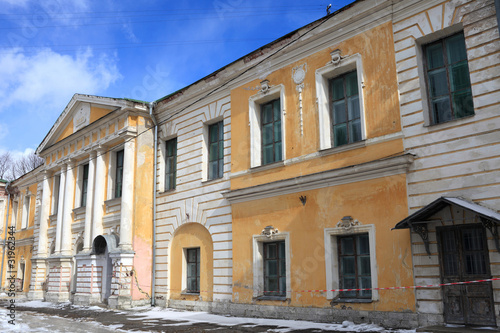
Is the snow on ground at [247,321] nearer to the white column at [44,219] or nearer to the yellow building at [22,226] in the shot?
the white column at [44,219]

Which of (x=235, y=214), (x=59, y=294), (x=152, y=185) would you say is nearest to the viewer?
(x=235, y=214)

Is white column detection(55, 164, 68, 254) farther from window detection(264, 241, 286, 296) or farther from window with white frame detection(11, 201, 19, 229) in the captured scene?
window detection(264, 241, 286, 296)

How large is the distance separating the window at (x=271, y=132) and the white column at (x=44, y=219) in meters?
14.0

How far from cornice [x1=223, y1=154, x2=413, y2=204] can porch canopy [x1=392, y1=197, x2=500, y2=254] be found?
4.09 ft

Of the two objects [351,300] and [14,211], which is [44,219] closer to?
[14,211]

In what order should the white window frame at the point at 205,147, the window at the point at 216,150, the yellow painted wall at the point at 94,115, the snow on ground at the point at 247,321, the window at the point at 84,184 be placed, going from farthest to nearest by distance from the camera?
the window at the point at 84,184
the yellow painted wall at the point at 94,115
the white window frame at the point at 205,147
the window at the point at 216,150
the snow on ground at the point at 247,321

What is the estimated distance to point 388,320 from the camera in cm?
968

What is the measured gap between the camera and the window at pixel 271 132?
43.4 ft

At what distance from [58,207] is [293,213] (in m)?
13.9

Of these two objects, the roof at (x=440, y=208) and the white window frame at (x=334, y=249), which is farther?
the white window frame at (x=334, y=249)

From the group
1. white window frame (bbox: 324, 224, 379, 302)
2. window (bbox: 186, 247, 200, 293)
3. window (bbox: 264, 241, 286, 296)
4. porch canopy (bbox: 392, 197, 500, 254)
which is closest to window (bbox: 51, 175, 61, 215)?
window (bbox: 186, 247, 200, 293)

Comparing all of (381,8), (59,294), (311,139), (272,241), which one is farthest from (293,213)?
(59,294)

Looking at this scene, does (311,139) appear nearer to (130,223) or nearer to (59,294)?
(130,223)

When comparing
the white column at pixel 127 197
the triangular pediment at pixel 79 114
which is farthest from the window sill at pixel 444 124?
the triangular pediment at pixel 79 114
